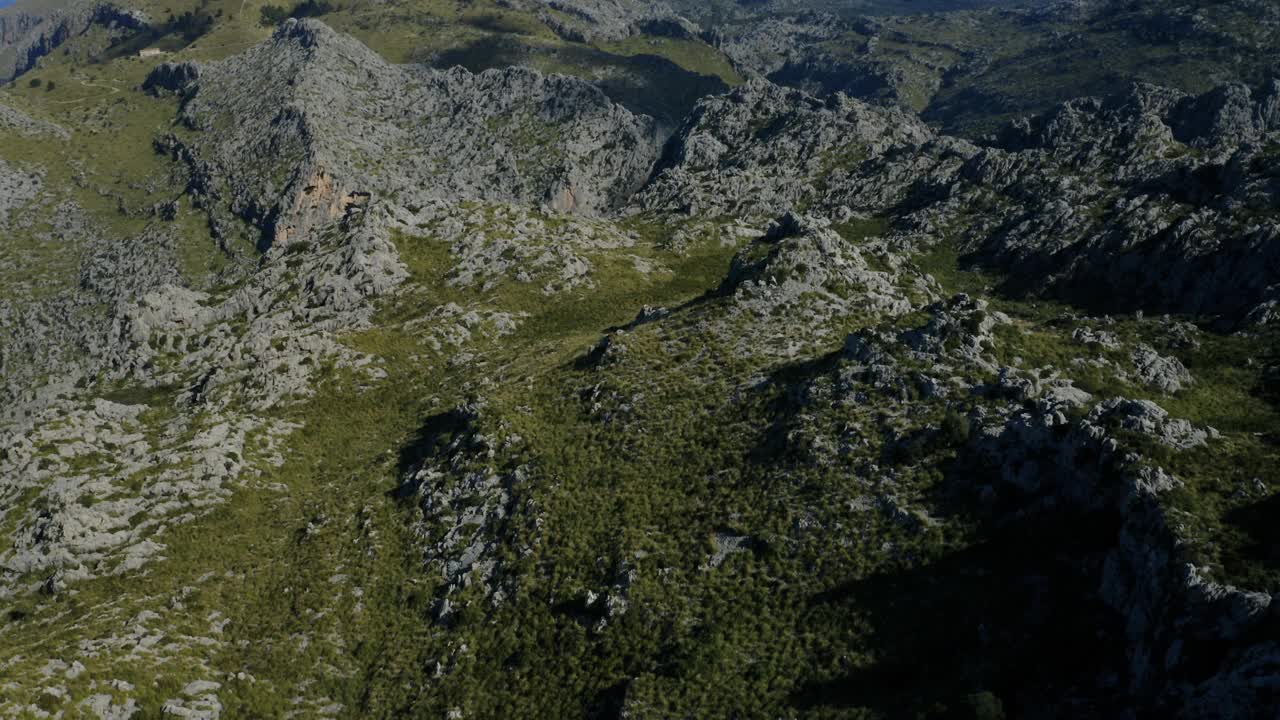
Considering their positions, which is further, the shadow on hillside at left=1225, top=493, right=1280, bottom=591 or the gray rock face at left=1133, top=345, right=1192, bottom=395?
the gray rock face at left=1133, top=345, right=1192, bottom=395

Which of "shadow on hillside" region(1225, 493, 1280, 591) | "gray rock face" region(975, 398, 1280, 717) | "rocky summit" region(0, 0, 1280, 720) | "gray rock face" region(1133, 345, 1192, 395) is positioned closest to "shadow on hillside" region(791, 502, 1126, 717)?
"rocky summit" region(0, 0, 1280, 720)

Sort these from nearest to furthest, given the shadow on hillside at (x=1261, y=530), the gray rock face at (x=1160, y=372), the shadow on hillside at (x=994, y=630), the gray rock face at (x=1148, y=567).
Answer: the gray rock face at (x=1148, y=567), the shadow on hillside at (x=1261, y=530), the shadow on hillside at (x=994, y=630), the gray rock face at (x=1160, y=372)

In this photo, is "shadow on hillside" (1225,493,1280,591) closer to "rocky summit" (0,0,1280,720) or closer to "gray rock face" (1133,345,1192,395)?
"rocky summit" (0,0,1280,720)

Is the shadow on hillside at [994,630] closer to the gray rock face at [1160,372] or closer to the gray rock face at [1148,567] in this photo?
the gray rock face at [1148,567]

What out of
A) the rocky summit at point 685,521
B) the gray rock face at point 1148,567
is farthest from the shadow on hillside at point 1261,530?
the gray rock face at point 1148,567

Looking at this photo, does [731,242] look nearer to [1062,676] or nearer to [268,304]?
[268,304]

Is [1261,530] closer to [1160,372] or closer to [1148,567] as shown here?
[1148,567]

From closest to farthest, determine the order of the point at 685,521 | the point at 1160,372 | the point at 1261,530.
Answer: the point at 1261,530 → the point at 685,521 → the point at 1160,372

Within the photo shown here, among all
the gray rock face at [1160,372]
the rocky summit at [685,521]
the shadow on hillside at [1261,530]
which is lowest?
→ the rocky summit at [685,521]

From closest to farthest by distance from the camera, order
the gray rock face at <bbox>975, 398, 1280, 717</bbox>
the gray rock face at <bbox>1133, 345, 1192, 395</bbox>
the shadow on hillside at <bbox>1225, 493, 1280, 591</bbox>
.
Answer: the gray rock face at <bbox>975, 398, 1280, 717</bbox> < the shadow on hillside at <bbox>1225, 493, 1280, 591</bbox> < the gray rock face at <bbox>1133, 345, 1192, 395</bbox>

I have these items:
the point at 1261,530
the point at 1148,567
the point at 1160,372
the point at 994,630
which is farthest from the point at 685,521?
the point at 1160,372

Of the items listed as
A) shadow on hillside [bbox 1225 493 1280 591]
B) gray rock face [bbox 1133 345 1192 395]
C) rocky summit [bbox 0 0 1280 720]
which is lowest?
rocky summit [bbox 0 0 1280 720]

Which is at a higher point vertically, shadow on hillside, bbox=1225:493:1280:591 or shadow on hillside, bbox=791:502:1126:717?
shadow on hillside, bbox=1225:493:1280:591

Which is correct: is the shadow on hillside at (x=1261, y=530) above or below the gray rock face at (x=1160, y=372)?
below
